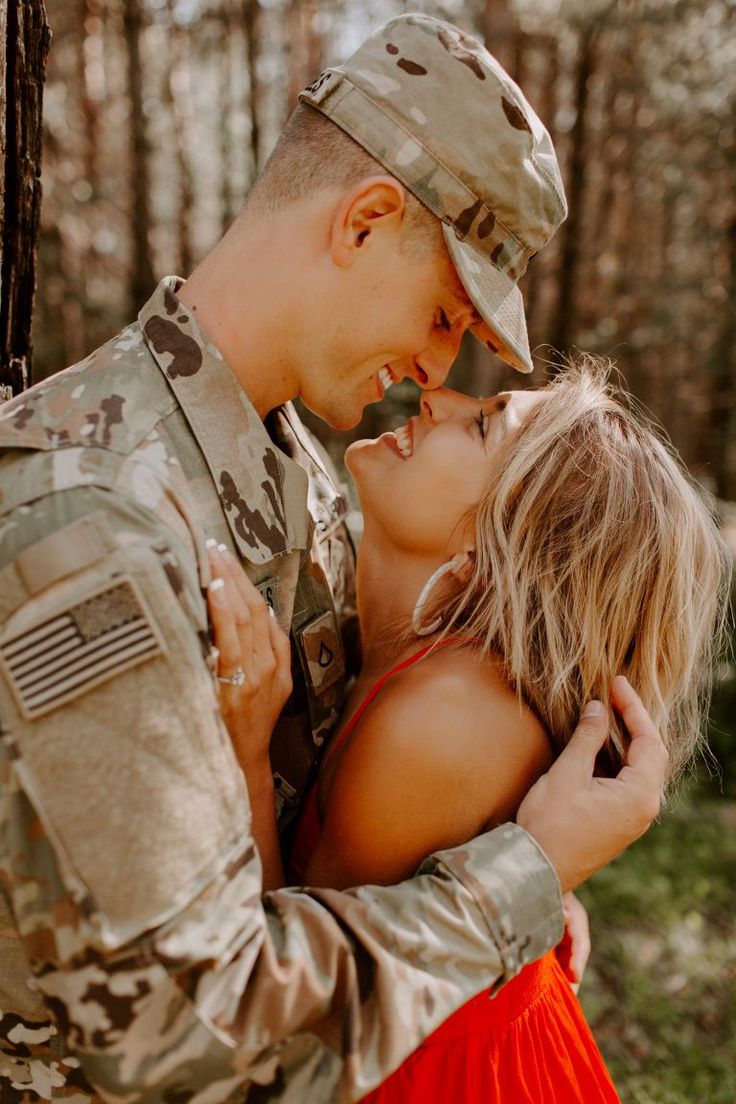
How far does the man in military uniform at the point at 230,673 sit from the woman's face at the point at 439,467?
0.13m

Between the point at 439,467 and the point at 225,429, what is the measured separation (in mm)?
593

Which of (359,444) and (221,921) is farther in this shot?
(359,444)

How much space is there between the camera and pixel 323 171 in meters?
1.94

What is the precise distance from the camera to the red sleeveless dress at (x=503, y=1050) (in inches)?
77.4

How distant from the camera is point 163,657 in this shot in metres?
1.29

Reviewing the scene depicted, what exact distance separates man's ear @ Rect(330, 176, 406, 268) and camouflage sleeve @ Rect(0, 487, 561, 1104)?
81cm

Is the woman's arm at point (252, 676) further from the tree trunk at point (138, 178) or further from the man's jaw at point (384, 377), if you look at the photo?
the tree trunk at point (138, 178)

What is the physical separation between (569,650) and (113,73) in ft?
55.3

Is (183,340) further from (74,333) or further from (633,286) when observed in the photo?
(74,333)

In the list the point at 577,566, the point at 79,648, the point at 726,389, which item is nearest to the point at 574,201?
the point at 726,389

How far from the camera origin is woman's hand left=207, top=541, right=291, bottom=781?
1.53m

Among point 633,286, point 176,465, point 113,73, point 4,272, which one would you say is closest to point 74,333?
point 113,73

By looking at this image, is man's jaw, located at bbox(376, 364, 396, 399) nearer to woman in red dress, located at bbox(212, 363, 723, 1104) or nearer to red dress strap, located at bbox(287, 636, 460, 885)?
woman in red dress, located at bbox(212, 363, 723, 1104)

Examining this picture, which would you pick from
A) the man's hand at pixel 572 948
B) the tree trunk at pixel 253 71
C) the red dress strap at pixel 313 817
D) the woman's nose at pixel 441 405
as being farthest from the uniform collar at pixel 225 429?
the tree trunk at pixel 253 71
